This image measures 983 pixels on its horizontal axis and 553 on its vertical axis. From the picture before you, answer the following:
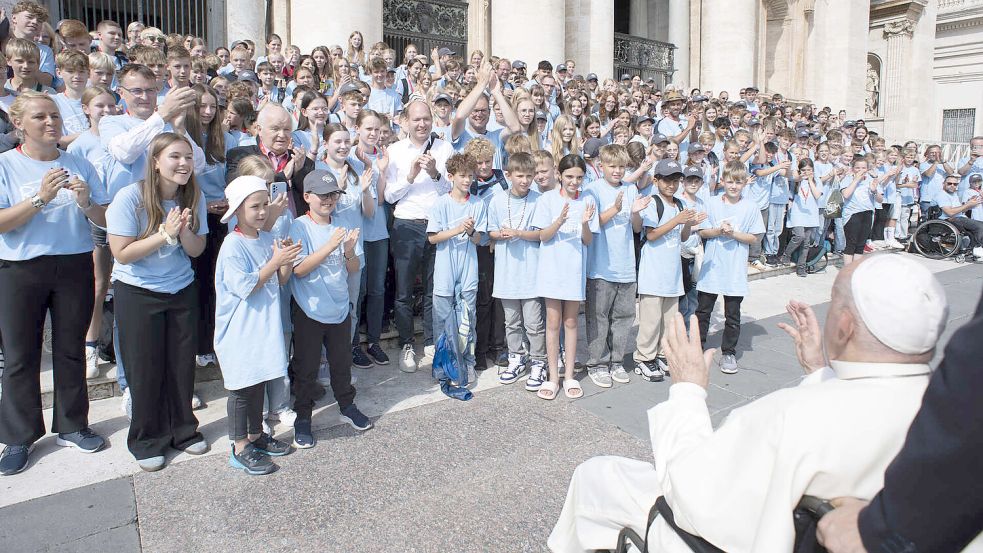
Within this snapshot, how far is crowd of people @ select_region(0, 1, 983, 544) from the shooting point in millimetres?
3949

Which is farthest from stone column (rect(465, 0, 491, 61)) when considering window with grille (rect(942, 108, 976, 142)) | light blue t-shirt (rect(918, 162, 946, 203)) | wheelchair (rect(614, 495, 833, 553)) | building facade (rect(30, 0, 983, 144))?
window with grille (rect(942, 108, 976, 142))

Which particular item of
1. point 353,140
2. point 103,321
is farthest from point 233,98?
point 103,321

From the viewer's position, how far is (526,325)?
5.62 meters

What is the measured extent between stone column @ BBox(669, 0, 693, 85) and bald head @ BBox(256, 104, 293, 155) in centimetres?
1969

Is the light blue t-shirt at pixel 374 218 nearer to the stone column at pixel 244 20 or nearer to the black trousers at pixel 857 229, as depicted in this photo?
the stone column at pixel 244 20

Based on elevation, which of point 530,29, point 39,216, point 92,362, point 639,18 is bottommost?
point 92,362

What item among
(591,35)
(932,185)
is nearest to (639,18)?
(591,35)

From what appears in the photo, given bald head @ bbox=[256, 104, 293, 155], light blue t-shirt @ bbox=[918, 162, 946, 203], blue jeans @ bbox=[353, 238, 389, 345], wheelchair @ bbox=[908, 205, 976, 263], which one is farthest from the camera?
light blue t-shirt @ bbox=[918, 162, 946, 203]

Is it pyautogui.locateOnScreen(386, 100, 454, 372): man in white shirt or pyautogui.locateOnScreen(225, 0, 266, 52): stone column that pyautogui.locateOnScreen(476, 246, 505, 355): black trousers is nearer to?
pyautogui.locateOnScreen(386, 100, 454, 372): man in white shirt

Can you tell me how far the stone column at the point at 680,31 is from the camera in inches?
871

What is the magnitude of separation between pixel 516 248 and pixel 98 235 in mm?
2964

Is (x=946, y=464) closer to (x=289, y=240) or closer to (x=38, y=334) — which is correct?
(x=289, y=240)

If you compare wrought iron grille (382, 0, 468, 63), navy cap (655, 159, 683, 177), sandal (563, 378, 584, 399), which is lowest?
sandal (563, 378, 584, 399)

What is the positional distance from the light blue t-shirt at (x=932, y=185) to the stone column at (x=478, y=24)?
1044 cm
